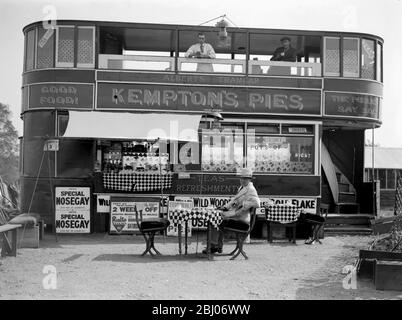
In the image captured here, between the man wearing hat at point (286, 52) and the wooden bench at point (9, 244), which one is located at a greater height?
the man wearing hat at point (286, 52)

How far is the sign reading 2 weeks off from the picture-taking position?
12.6 metres

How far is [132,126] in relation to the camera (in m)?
12.4

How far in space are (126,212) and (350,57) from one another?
6.33 m

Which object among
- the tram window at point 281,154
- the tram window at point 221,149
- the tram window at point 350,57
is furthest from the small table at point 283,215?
the tram window at point 350,57

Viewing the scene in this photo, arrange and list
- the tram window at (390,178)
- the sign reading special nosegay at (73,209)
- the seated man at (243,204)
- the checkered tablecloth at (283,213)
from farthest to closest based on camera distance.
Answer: the tram window at (390,178)
the sign reading special nosegay at (73,209)
the checkered tablecloth at (283,213)
the seated man at (243,204)

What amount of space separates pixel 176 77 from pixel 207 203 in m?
2.95

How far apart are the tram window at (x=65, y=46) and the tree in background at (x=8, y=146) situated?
22.1 meters

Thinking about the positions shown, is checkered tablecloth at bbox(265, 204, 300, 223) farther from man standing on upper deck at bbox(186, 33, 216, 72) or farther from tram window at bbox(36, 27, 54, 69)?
tram window at bbox(36, 27, 54, 69)

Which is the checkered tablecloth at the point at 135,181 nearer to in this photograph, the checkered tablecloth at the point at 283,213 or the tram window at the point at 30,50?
the checkered tablecloth at the point at 283,213

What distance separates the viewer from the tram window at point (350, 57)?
1348 centimetres

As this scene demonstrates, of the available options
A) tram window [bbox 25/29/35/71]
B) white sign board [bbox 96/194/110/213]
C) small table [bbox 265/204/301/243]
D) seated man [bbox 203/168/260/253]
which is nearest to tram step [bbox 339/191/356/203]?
small table [bbox 265/204/301/243]

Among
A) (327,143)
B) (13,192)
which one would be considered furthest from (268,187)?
(13,192)

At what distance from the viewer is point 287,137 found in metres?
13.3

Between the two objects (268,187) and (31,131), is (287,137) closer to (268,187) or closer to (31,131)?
(268,187)
